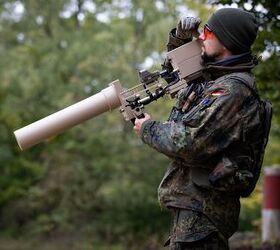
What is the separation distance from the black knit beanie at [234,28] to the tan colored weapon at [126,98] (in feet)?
0.68

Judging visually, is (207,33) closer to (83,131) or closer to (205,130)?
(205,130)

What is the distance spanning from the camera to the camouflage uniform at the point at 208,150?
3109 mm

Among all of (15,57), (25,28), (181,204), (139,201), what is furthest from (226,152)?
(25,28)

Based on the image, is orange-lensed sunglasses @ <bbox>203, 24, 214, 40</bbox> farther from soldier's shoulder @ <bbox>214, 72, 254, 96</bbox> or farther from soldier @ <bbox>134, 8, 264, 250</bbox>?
soldier's shoulder @ <bbox>214, 72, 254, 96</bbox>

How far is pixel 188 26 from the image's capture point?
139 inches

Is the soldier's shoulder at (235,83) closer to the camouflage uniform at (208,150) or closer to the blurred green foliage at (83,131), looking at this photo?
the camouflage uniform at (208,150)

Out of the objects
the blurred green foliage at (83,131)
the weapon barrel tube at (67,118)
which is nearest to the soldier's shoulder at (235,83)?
the weapon barrel tube at (67,118)

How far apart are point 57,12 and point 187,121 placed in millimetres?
13275

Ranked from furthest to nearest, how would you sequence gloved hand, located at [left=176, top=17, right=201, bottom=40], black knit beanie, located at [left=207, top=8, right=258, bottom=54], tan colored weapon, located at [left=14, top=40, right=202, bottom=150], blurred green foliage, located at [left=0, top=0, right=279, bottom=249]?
blurred green foliage, located at [left=0, top=0, right=279, bottom=249] → gloved hand, located at [left=176, top=17, right=201, bottom=40] → tan colored weapon, located at [left=14, top=40, right=202, bottom=150] → black knit beanie, located at [left=207, top=8, right=258, bottom=54]

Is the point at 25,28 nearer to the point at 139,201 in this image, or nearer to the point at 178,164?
the point at 139,201

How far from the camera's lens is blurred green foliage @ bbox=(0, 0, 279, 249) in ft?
46.0

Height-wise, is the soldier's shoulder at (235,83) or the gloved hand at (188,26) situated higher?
the gloved hand at (188,26)

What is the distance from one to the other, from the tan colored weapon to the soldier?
0.21ft

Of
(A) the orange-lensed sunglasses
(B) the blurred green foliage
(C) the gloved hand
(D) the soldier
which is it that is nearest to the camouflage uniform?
(D) the soldier
